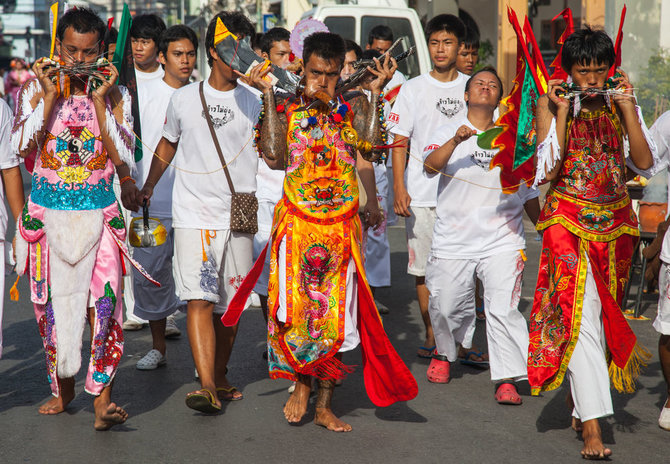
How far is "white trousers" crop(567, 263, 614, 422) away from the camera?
179 inches

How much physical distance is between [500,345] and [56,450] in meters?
2.59

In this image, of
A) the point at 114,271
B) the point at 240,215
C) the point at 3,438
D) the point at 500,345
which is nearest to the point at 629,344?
the point at 500,345

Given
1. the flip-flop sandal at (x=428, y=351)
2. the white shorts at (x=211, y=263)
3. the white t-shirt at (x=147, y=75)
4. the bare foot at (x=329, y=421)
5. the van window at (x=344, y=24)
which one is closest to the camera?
the bare foot at (x=329, y=421)

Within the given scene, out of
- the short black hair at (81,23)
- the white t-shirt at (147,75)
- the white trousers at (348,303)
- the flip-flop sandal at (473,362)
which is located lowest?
the flip-flop sandal at (473,362)

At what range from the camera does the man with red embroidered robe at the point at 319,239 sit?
4.95m

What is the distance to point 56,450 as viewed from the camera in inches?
185

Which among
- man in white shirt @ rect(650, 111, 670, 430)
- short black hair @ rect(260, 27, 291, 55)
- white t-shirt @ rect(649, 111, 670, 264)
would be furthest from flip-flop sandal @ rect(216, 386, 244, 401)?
short black hair @ rect(260, 27, 291, 55)

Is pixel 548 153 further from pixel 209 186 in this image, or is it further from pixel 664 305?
pixel 209 186

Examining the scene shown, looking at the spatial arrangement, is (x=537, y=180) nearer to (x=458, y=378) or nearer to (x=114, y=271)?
(x=458, y=378)

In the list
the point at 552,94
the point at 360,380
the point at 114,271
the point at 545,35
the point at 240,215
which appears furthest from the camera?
the point at 545,35

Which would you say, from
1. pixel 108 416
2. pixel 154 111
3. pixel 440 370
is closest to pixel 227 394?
pixel 108 416

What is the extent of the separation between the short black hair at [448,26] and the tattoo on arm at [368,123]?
6.75 feet

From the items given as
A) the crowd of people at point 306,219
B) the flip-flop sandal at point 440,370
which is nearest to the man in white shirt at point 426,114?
the flip-flop sandal at point 440,370

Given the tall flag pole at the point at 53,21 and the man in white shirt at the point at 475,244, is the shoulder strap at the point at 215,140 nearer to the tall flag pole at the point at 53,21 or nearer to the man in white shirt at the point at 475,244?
the tall flag pole at the point at 53,21
